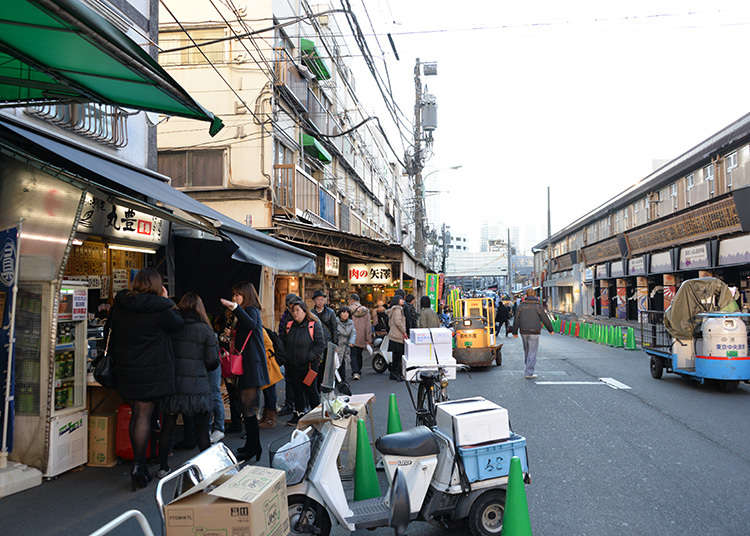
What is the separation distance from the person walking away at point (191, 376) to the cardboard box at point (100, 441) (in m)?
0.93

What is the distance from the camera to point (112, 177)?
574cm

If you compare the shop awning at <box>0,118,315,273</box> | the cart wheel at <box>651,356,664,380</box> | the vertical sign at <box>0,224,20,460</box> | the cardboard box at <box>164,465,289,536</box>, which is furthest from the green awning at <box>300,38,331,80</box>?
the cardboard box at <box>164,465,289,536</box>

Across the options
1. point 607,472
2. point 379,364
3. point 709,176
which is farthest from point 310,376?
point 709,176

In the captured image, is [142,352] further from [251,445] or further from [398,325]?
[398,325]

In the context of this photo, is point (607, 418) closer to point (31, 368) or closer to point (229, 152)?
point (31, 368)

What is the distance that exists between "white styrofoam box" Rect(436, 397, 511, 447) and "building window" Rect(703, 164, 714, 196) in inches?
866

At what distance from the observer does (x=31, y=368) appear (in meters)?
5.66

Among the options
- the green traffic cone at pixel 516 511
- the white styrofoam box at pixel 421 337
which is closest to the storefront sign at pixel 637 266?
the white styrofoam box at pixel 421 337

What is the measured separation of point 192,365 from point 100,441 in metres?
1.75

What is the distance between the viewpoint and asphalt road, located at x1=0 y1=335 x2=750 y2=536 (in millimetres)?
4460

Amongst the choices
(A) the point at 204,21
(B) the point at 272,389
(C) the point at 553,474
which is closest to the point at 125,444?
(B) the point at 272,389

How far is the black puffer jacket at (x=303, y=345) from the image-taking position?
752cm

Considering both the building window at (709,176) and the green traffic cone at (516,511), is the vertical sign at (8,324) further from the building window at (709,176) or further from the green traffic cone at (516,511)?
the building window at (709,176)

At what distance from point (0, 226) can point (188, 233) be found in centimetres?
346
